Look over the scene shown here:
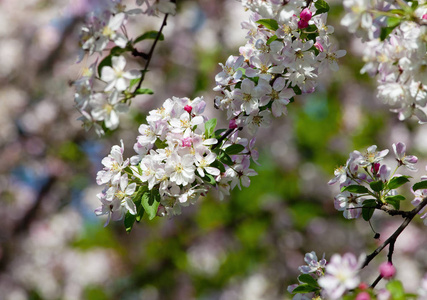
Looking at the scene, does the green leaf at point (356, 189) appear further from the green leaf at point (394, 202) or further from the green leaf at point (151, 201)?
the green leaf at point (151, 201)

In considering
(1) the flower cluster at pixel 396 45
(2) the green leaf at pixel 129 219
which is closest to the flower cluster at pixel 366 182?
(1) the flower cluster at pixel 396 45

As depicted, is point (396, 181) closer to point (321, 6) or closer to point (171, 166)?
point (321, 6)

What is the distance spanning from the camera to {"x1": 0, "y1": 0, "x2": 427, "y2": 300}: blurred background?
5.54m

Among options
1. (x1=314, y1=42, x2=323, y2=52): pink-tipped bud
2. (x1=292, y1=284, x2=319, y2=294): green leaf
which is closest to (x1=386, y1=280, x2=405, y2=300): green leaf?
(x1=292, y1=284, x2=319, y2=294): green leaf

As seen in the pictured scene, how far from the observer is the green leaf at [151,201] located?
1.39 meters

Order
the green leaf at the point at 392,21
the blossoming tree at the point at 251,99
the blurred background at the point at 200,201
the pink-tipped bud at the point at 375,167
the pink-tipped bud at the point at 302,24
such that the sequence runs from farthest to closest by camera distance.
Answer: the blurred background at the point at 200,201, the pink-tipped bud at the point at 375,167, the pink-tipped bud at the point at 302,24, the blossoming tree at the point at 251,99, the green leaf at the point at 392,21

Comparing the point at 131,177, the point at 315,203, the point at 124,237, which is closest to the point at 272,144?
the point at 315,203

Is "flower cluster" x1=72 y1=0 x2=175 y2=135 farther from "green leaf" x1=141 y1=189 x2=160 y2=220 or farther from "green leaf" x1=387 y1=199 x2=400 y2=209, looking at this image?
"green leaf" x1=387 y1=199 x2=400 y2=209

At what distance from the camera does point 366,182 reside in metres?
1.48

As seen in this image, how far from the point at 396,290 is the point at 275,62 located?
673 mm

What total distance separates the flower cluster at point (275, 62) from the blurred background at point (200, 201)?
12.0 feet

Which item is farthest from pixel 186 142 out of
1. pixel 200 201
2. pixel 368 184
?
pixel 200 201

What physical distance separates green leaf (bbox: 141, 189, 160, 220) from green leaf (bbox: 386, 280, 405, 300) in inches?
24.7

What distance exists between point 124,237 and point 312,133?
9.83 ft
